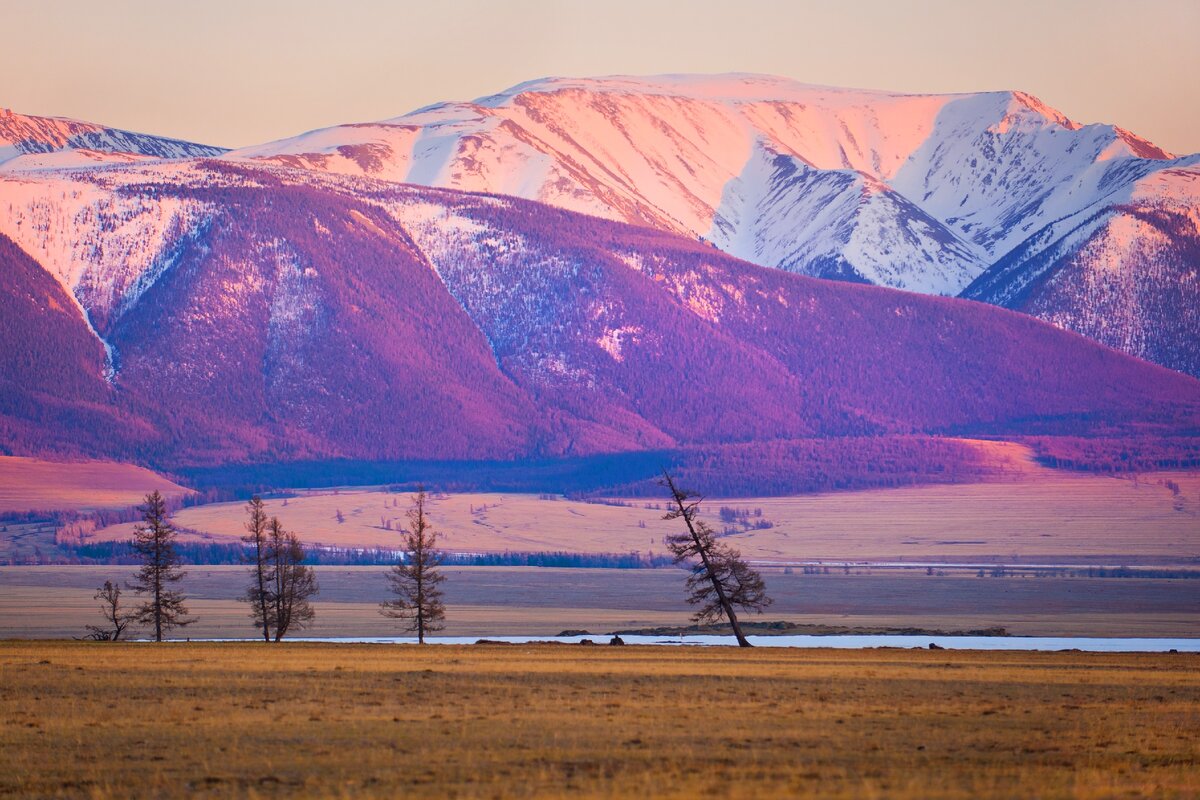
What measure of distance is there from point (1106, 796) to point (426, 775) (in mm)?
12371

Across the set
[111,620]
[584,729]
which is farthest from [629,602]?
[584,729]

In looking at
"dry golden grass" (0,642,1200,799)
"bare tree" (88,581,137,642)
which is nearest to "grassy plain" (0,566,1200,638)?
"bare tree" (88,581,137,642)

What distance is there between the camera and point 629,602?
156750 millimetres

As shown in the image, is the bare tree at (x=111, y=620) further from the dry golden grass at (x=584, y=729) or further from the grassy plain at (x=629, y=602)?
the dry golden grass at (x=584, y=729)

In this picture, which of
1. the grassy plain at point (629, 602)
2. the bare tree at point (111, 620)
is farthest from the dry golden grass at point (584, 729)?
the grassy plain at point (629, 602)

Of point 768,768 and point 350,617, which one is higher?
point 350,617

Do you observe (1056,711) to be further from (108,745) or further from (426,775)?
(108,745)

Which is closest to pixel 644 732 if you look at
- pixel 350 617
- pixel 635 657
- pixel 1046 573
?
pixel 635 657

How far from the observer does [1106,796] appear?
107 ft

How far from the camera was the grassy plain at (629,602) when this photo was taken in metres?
127

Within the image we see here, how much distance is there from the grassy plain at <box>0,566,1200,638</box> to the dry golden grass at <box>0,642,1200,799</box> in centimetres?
5959

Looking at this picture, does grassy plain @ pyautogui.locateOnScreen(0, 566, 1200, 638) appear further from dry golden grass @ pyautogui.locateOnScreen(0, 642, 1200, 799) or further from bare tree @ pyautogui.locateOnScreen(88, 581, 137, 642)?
dry golden grass @ pyautogui.locateOnScreen(0, 642, 1200, 799)

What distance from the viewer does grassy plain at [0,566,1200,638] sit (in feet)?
415

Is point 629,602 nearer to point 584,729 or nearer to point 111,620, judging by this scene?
point 111,620
